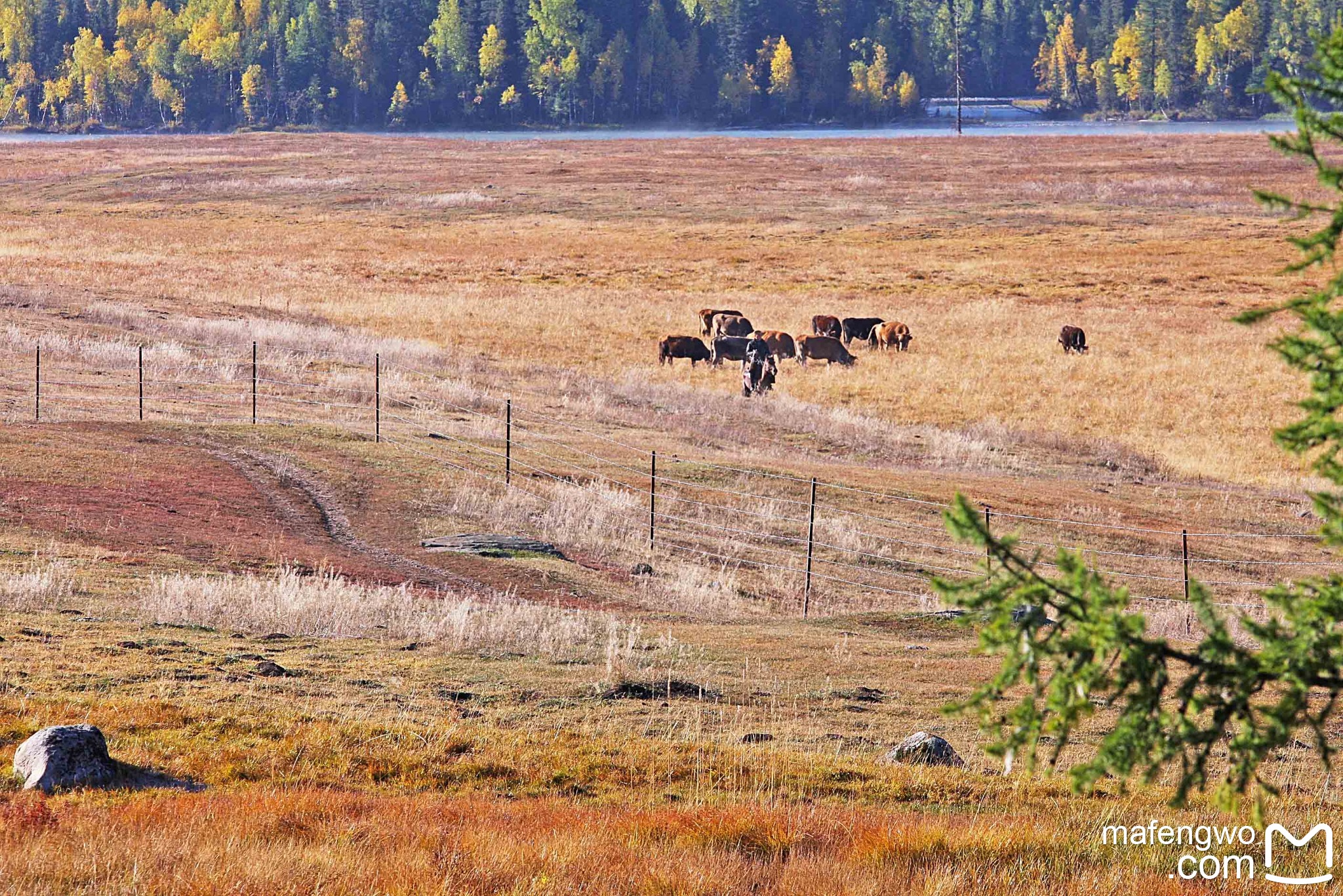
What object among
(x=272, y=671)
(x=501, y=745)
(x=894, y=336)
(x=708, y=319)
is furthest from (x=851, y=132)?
(x=501, y=745)

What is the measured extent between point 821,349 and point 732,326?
359 centimetres

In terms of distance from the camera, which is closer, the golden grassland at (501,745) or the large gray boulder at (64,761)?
the golden grassland at (501,745)

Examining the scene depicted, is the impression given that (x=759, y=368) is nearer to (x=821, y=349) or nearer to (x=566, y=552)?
(x=821, y=349)

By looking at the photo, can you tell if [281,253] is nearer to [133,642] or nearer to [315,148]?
[133,642]

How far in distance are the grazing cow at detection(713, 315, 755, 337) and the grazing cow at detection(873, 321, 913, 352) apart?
12.3 feet

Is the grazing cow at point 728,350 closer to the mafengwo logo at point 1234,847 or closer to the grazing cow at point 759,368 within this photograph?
the grazing cow at point 759,368

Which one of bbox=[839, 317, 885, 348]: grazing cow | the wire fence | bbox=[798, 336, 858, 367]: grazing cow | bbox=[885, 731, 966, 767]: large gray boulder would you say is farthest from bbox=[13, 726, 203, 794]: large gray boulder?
bbox=[839, 317, 885, 348]: grazing cow

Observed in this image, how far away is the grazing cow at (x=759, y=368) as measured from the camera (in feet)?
115

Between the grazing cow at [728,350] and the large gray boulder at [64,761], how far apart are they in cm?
2984

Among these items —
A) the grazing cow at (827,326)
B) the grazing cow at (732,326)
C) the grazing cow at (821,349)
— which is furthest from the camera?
the grazing cow at (827,326)

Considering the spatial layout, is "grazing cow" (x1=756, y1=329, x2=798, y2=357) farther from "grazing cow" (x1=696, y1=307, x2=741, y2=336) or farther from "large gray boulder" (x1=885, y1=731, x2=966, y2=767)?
"large gray boulder" (x1=885, y1=731, x2=966, y2=767)

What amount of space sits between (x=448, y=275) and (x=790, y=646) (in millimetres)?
41610

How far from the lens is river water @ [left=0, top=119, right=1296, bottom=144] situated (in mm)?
144125

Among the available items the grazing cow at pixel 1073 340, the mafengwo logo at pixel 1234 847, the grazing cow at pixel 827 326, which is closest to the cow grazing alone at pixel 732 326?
the grazing cow at pixel 827 326
